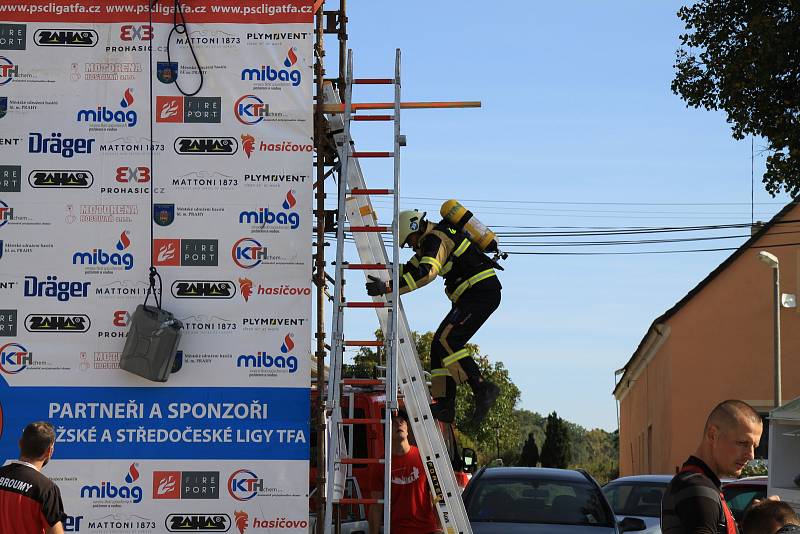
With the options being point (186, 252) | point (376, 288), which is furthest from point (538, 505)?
point (186, 252)

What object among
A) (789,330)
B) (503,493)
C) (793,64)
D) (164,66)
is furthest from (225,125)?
(789,330)

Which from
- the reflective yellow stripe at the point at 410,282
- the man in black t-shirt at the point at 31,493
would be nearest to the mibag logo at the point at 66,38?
the reflective yellow stripe at the point at 410,282

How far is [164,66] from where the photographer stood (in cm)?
990

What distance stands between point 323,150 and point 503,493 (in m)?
4.46

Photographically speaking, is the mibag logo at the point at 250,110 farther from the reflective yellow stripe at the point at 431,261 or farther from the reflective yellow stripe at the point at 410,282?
the reflective yellow stripe at the point at 431,261

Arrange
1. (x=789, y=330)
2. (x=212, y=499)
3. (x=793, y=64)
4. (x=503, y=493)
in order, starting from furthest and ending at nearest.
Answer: (x=789, y=330) < (x=793, y=64) < (x=503, y=493) < (x=212, y=499)

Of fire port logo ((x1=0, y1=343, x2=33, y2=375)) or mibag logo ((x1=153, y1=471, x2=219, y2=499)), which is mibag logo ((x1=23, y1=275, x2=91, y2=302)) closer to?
fire port logo ((x1=0, y1=343, x2=33, y2=375))

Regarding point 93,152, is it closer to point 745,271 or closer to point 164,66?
point 164,66

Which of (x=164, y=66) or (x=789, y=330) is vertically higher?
(x=164, y=66)

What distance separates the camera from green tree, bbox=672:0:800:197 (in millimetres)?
18781

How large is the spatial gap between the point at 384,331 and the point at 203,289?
4.97 ft

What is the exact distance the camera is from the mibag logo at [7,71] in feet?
32.6

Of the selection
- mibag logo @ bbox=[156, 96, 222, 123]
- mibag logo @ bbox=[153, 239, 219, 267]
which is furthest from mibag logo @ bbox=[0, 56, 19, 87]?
mibag logo @ bbox=[153, 239, 219, 267]

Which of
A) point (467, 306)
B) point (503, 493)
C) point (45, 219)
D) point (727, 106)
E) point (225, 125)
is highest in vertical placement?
point (727, 106)
